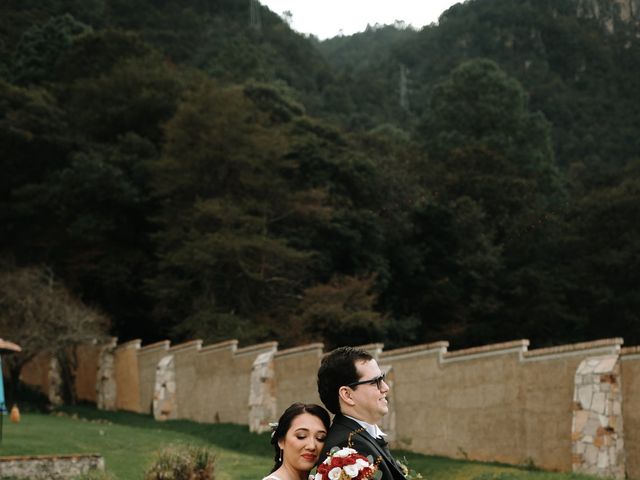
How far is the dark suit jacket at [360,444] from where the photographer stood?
5.36 metres

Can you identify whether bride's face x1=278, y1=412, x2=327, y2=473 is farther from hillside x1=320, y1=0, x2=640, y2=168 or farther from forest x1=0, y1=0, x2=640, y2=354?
hillside x1=320, y1=0, x2=640, y2=168

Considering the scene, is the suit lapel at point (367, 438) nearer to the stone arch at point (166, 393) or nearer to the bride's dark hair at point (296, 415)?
the bride's dark hair at point (296, 415)

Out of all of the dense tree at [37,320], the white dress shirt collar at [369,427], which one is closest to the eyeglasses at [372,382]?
the white dress shirt collar at [369,427]

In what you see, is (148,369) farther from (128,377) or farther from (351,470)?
(351,470)

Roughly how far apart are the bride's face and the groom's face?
27 centimetres

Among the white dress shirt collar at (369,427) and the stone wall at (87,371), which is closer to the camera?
the white dress shirt collar at (369,427)

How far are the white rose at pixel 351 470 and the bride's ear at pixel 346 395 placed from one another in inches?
17.7

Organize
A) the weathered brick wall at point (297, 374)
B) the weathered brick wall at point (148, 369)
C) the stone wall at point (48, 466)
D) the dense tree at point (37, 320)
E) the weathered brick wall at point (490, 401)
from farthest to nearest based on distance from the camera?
the weathered brick wall at point (148, 369)
the dense tree at point (37, 320)
the weathered brick wall at point (297, 374)
the weathered brick wall at point (490, 401)
the stone wall at point (48, 466)

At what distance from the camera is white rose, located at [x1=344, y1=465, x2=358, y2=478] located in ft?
16.7

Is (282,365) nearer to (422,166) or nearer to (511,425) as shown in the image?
(511,425)

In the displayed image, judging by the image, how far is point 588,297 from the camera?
47062 millimetres

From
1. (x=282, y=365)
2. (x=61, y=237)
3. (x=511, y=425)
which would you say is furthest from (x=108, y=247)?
(x=511, y=425)

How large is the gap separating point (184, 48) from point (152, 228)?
34273 millimetres

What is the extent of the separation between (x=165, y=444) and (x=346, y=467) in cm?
1898
